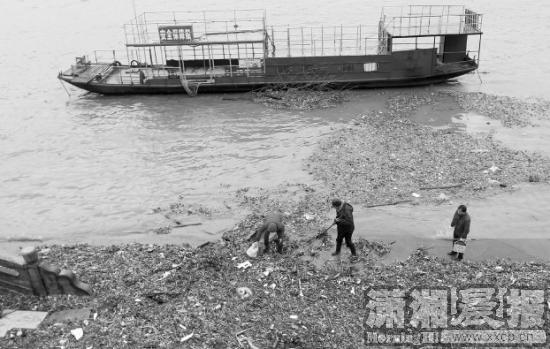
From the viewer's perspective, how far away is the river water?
15836 millimetres

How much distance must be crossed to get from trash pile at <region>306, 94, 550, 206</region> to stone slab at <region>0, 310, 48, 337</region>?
9.01 metres

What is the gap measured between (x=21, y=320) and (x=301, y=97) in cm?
1806

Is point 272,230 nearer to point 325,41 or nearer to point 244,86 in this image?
point 244,86

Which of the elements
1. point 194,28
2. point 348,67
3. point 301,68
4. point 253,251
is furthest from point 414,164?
point 194,28

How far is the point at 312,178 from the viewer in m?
16.7

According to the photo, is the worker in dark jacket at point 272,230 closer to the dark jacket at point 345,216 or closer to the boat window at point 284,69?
the dark jacket at point 345,216

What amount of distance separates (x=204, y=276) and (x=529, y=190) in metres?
10.5

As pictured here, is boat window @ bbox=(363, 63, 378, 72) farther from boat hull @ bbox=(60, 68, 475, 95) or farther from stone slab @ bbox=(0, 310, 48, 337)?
stone slab @ bbox=(0, 310, 48, 337)

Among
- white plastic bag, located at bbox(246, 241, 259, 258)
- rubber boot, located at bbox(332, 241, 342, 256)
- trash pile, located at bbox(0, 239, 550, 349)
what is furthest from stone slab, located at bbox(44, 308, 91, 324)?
rubber boot, located at bbox(332, 241, 342, 256)

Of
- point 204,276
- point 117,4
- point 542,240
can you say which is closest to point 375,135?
point 542,240

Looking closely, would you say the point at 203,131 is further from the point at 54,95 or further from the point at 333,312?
the point at 333,312

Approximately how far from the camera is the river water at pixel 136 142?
15.8 metres

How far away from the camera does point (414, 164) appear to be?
16.7 meters

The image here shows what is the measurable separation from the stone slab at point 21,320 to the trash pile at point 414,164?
901 cm
